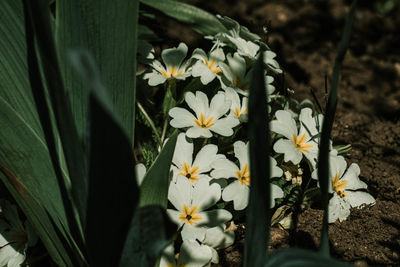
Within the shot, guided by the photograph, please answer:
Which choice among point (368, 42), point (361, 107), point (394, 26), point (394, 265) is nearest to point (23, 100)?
point (394, 265)

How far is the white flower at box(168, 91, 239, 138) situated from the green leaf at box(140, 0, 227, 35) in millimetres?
451

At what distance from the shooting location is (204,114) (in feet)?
4.00

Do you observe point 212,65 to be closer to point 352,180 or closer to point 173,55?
point 173,55

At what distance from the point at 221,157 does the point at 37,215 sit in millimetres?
487

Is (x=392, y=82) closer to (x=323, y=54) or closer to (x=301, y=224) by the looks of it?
(x=323, y=54)

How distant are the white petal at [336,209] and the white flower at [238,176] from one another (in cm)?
20

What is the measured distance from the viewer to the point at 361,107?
7.13 ft

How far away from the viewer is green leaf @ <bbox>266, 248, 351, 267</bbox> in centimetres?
68

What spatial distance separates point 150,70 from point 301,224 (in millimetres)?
705

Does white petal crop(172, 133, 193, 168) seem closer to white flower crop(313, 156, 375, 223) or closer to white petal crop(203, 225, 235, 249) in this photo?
white petal crop(203, 225, 235, 249)

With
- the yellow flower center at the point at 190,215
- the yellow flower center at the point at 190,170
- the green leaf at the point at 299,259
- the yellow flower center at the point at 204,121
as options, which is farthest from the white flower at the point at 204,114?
the green leaf at the point at 299,259

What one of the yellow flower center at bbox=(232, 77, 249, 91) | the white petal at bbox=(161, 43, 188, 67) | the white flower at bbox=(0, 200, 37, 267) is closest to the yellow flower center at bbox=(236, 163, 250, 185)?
the yellow flower center at bbox=(232, 77, 249, 91)

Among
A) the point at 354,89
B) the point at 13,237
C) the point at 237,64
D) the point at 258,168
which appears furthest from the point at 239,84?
the point at 354,89

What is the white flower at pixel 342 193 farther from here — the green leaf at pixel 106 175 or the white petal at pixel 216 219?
the green leaf at pixel 106 175
